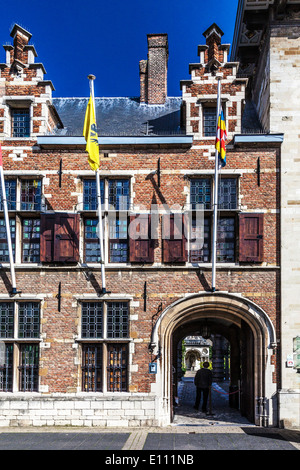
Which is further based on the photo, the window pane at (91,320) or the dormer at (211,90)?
the dormer at (211,90)

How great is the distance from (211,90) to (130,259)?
18.0ft

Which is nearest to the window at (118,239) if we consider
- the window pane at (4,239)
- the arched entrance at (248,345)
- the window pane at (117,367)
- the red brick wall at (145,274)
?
the red brick wall at (145,274)

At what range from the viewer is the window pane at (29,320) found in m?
14.6

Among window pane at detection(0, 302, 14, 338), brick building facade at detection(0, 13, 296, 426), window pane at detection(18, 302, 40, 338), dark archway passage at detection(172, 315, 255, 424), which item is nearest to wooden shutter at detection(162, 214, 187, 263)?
brick building facade at detection(0, 13, 296, 426)

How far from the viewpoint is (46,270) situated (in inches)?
581

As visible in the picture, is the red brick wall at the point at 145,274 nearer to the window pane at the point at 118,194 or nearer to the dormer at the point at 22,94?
the window pane at the point at 118,194

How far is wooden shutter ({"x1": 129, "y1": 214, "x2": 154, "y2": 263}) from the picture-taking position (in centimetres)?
1464

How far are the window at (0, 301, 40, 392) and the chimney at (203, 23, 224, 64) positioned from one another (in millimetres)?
8738

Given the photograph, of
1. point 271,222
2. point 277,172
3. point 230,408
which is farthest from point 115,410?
point 277,172

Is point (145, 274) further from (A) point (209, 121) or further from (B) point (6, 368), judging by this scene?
(A) point (209, 121)

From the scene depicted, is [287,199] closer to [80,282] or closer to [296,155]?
[296,155]

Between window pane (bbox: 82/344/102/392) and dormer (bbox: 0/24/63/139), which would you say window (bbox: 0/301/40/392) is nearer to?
window pane (bbox: 82/344/102/392)

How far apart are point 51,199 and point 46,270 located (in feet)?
6.63

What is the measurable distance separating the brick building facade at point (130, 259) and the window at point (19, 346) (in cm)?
→ 3
